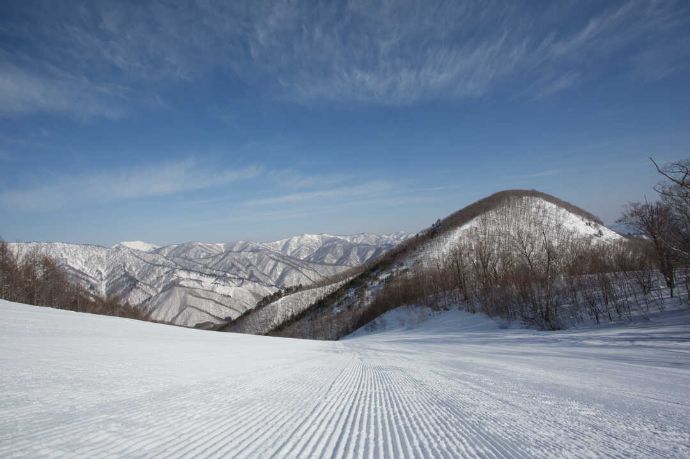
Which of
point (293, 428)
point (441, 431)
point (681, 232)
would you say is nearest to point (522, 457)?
point (441, 431)

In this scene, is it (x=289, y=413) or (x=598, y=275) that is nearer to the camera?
(x=289, y=413)

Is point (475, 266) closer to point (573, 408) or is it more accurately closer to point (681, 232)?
point (681, 232)

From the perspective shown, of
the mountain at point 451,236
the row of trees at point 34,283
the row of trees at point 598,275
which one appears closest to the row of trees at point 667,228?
the row of trees at point 598,275

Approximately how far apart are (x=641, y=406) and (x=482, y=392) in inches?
35.7

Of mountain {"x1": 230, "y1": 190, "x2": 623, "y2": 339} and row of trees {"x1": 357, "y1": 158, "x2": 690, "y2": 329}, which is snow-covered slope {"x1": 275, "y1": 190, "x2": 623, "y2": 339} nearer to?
mountain {"x1": 230, "y1": 190, "x2": 623, "y2": 339}

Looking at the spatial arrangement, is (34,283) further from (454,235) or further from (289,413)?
(454,235)

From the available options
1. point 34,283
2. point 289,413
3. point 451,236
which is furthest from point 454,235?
point 289,413

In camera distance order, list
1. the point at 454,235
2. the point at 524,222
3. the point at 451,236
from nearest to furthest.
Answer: the point at 524,222, the point at 454,235, the point at 451,236

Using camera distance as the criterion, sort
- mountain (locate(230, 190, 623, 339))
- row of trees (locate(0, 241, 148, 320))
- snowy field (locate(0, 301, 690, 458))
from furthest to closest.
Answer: mountain (locate(230, 190, 623, 339)), row of trees (locate(0, 241, 148, 320)), snowy field (locate(0, 301, 690, 458))

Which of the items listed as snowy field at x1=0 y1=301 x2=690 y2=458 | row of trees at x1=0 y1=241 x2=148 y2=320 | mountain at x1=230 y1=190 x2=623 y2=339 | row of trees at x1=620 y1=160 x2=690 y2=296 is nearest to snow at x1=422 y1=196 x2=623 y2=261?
mountain at x1=230 y1=190 x2=623 y2=339

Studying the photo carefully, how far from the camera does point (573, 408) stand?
6.29 feet

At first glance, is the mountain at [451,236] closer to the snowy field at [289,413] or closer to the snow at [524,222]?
the snow at [524,222]

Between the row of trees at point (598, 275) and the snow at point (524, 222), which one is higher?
the snow at point (524, 222)

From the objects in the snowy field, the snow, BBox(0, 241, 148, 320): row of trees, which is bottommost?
the snowy field
